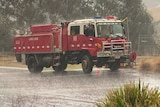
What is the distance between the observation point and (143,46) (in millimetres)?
52344

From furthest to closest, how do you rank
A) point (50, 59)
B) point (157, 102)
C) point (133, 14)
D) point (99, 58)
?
point (133, 14) < point (50, 59) < point (99, 58) < point (157, 102)

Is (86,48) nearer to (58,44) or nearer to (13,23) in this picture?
(58,44)

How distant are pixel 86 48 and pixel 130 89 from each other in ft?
60.0

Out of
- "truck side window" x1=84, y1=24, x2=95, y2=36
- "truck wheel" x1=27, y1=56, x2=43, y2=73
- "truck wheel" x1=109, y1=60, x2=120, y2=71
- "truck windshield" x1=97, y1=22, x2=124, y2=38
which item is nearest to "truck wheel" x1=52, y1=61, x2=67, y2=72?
"truck wheel" x1=27, y1=56, x2=43, y2=73

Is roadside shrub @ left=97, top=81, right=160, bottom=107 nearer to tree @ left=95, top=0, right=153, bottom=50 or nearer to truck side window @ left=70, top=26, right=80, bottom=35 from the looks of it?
truck side window @ left=70, top=26, right=80, bottom=35

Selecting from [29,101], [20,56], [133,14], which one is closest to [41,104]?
[29,101]

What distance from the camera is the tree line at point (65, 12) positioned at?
56.7 meters

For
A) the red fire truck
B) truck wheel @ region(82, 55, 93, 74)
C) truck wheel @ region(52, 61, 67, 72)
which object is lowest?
truck wheel @ region(52, 61, 67, 72)

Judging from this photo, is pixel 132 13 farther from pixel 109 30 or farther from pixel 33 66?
pixel 109 30

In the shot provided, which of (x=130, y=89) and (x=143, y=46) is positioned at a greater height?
(x=130, y=89)

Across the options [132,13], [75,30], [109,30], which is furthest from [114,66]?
[132,13]

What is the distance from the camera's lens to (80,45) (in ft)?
84.9

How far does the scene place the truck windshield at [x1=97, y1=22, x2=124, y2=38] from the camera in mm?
25359

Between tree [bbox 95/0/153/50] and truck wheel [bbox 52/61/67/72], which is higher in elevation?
tree [bbox 95/0/153/50]
